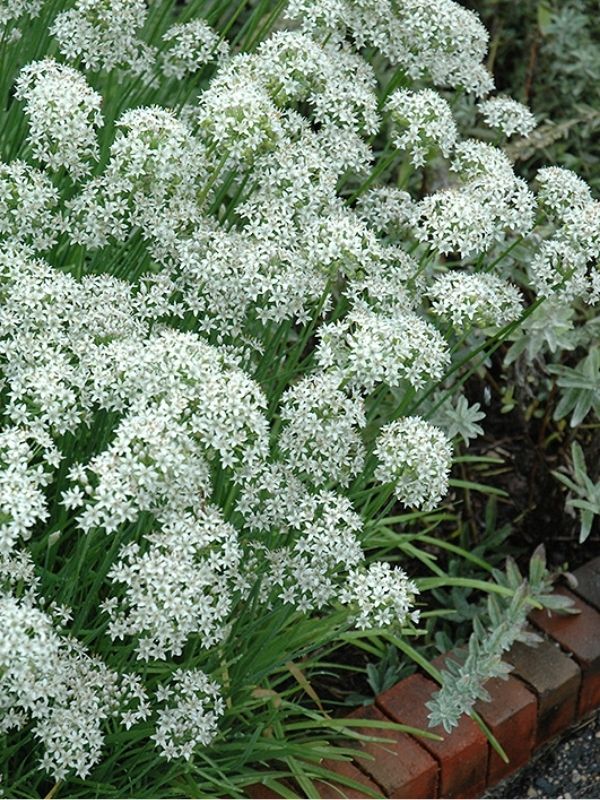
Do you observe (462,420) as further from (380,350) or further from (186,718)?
(186,718)

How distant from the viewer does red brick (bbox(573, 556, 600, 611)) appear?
11.8 ft

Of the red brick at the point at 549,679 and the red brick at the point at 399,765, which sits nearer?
the red brick at the point at 399,765

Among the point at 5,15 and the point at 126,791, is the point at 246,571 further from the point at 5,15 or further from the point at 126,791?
Answer: the point at 5,15

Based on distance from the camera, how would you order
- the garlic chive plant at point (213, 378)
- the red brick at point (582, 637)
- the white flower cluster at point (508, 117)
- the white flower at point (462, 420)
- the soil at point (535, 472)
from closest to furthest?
the garlic chive plant at point (213, 378) → the white flower cluster at point (508, 117) → the white flower at point (462, 420) → the red brick at point (582, 637) → the soil at point (535, 472)

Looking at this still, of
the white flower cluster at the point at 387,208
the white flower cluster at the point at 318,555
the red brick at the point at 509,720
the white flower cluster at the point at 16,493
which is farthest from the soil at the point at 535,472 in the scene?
the white flower cluster at the point at 16,493

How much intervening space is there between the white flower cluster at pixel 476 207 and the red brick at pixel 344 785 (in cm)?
125

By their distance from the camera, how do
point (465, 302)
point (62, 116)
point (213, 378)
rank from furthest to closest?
point (465, 302)
point (62, 116)
point (213, 378)

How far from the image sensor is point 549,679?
337 centimetres

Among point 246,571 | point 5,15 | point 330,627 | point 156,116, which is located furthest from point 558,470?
point 5,15

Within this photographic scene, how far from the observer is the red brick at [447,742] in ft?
10.3

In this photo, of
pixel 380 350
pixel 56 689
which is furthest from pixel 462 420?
pixel 56 689

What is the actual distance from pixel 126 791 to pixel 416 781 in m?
0.73

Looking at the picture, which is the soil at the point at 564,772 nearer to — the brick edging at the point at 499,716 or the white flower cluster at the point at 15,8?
the brick edging at the point at 499,716

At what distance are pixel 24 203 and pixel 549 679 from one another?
1830mm
